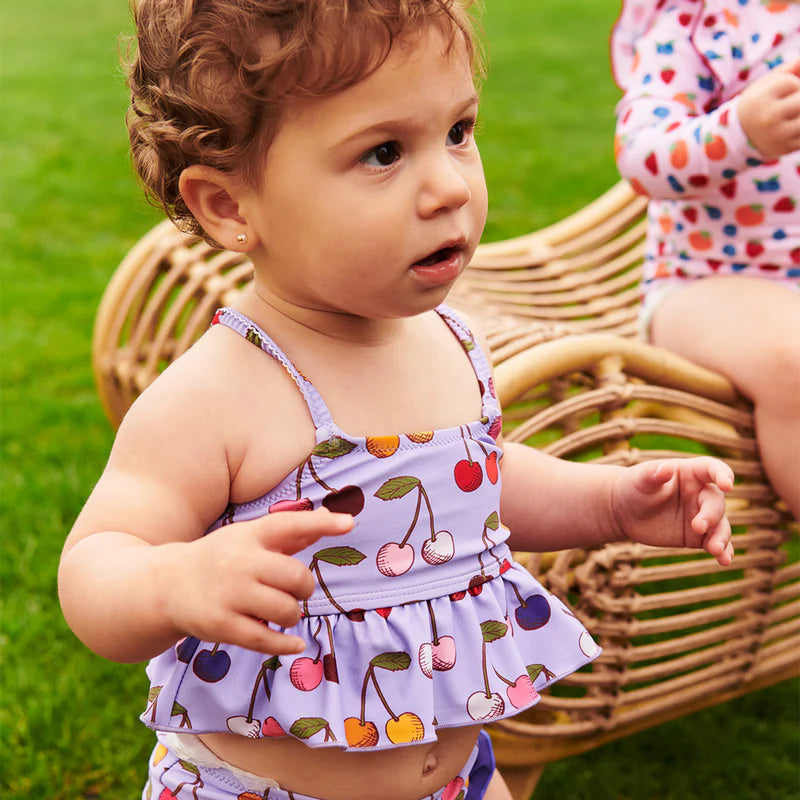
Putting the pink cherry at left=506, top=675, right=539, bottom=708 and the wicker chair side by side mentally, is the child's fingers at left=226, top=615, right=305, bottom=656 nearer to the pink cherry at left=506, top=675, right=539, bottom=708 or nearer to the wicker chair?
the pink cherry at left=506, top=675, right=539, bottom=708

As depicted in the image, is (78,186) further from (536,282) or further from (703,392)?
(703,392)

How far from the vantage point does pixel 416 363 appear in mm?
1474

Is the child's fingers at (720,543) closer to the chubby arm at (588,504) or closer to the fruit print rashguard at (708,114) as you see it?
the chubby arm at (588,504)

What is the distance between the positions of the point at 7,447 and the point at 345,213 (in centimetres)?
275

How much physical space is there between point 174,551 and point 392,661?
359 millimetres

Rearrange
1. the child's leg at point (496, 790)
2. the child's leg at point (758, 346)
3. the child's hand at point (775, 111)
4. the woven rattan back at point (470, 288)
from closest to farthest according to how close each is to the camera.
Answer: the child's leg at point (496, 790) → the child's hand at point (775, 111) → the child's leg at point (758, 346) → the woven rattan back at point (470, 288)

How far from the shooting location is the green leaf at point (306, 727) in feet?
4.26

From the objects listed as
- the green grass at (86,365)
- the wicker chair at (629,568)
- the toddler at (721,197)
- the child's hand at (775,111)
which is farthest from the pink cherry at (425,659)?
the child's hand at (775,111)

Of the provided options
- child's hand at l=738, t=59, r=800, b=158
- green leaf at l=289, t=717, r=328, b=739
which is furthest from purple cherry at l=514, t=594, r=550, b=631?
child's hand at l=738, t=59, r=800, b=158

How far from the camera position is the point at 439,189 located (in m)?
1.24

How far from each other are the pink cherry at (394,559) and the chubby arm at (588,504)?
0.32 meters

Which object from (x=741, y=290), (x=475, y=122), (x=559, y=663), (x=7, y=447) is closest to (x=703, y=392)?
(x=741, y=290)

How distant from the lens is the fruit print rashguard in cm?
227

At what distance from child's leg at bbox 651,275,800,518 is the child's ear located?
1154 millimetres
